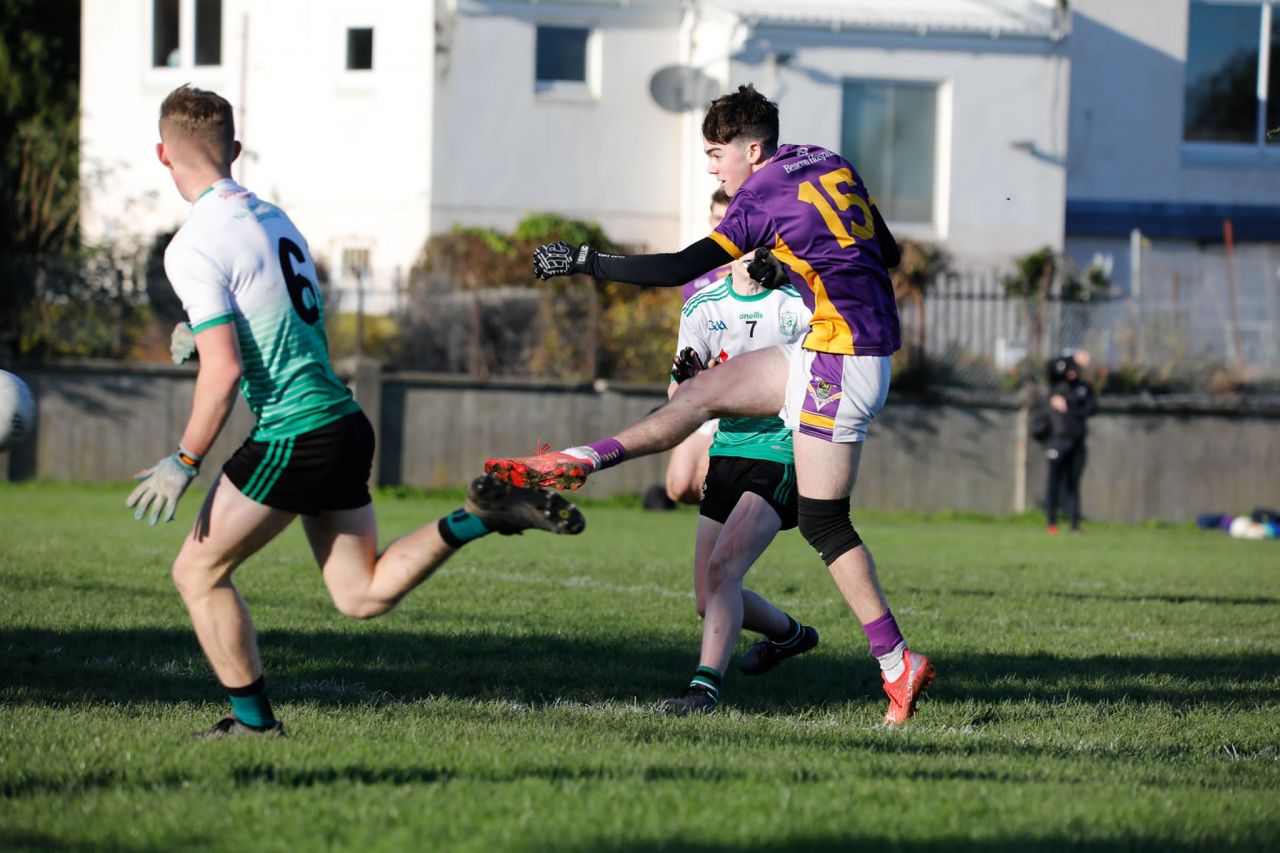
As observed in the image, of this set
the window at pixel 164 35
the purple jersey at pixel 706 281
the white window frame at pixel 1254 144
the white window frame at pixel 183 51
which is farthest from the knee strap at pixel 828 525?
the white window frame at pixel 1254 144

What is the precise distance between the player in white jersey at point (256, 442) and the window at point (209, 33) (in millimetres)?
25468

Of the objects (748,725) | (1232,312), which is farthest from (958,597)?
(1232,312)

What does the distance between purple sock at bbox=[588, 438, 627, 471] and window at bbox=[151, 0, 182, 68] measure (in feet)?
84.6

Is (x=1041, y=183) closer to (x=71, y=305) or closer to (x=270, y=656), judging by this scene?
(x=71, y=305)

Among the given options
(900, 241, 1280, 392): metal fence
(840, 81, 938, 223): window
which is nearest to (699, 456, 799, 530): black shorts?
(900, 241, 1280, 392): metal fence

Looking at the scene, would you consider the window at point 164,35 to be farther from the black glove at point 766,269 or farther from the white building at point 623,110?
the black glove at point 766,269

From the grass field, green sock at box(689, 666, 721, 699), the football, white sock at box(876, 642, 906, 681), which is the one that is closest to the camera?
the grass field

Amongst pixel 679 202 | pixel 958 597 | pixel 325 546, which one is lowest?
pixel 958 597

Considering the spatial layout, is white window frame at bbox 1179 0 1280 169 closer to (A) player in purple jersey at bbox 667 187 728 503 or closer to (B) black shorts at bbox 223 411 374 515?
(A) player in purple jersey at bbox 667 187 728 503

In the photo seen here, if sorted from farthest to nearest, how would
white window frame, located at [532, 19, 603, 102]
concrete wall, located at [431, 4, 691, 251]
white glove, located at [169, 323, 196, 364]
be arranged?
1. white window frame, located at [532, 19, 603, 102]
2. concrete wall, located at [431, 4, 691, 251]
3. white glove, located at [169, 323, 196, 364]

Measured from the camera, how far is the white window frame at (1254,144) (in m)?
31.2

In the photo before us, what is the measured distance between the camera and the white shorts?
19.7 ft

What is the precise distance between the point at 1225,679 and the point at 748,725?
2944 mm

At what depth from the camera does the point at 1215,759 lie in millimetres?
5438
